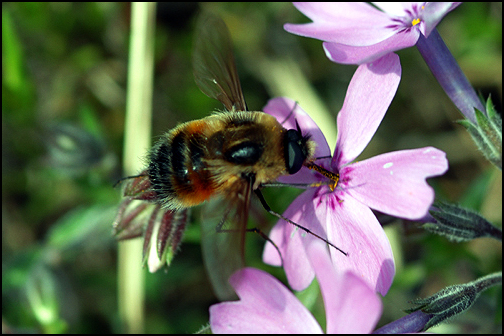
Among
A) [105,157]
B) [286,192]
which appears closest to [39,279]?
[105,157]

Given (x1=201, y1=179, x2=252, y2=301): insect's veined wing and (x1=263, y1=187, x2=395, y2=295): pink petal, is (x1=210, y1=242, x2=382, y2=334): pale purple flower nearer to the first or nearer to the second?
(x1=201, y1=179, x2=252, y2=301): insect's veined wing

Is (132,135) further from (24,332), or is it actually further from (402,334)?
(402,334)

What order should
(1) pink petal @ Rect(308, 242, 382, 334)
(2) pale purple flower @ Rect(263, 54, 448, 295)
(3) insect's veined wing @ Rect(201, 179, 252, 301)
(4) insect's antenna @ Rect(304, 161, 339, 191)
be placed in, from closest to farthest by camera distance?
(1) pink petal @ Rect(308, 242, 382, 334), (3) insect's veined wing @ Rect(201, 179, 252, 301), (2) pale purple flower @ Rect(263, 54, 448, 295), (4) insect's antenna @ Rect(304, 161, 339, 191)

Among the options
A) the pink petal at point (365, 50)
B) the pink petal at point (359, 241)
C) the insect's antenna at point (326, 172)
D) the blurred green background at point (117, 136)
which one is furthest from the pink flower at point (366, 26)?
the blurred green background at point (117, 136)

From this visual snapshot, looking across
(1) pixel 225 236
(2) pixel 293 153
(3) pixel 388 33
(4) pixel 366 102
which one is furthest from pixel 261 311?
(3) pixel 388 33

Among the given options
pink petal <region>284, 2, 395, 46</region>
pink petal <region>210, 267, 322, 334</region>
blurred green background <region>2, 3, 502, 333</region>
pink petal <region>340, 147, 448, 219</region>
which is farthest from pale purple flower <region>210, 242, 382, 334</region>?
blurred green background <region>2, 3, 502, 333</region>

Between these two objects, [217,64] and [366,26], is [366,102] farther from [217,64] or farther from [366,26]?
[217,64]
